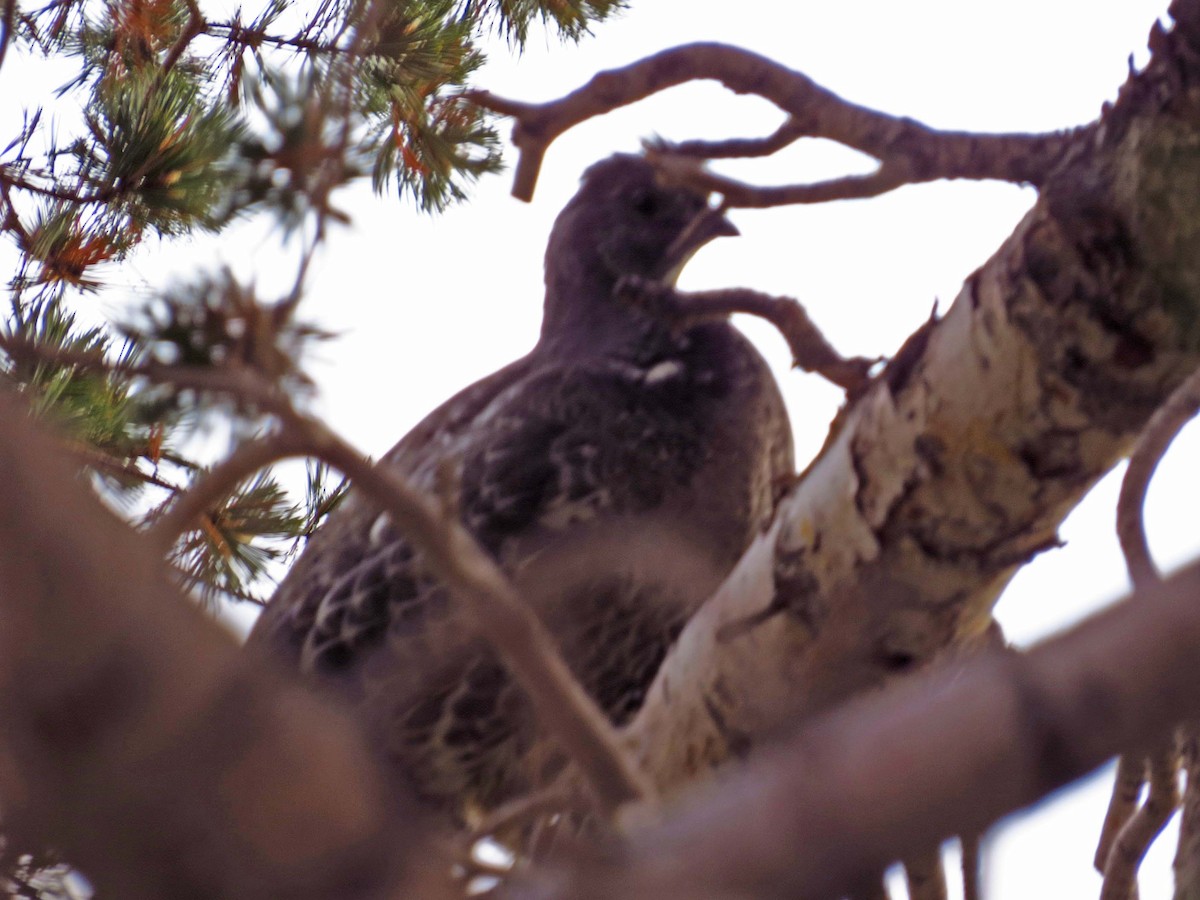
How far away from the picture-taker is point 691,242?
355 centimetres

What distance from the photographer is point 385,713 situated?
2748mm

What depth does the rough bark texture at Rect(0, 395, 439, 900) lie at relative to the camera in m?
0.79

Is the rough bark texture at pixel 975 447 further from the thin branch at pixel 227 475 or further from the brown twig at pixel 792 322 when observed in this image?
the thin branch at pixel 227 475

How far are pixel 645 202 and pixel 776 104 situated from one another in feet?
5.59

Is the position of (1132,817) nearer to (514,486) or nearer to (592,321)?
(514,486)

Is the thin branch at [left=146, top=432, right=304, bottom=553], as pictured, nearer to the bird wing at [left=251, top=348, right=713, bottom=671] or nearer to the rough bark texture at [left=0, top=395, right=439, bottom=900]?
the rough bark texture at [left=0, top=395, right=439, bottom=900]

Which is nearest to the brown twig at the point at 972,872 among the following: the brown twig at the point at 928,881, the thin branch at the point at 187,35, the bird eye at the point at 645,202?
the brown twig at the point at 928,881

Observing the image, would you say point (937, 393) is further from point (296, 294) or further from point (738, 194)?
point (296, 294)

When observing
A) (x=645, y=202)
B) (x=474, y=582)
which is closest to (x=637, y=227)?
(x=645, y=202)

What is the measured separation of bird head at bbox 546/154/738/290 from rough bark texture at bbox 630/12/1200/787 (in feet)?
5.80

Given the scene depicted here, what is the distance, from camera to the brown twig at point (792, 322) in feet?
5.99

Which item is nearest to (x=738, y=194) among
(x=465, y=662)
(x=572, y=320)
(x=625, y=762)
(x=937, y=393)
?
(x=937, y=393)

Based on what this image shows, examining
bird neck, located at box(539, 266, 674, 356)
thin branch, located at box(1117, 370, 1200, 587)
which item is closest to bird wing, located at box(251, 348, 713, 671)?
bird neck, located at box(539, 266, 674, 356)

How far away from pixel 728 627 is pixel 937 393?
430 millimetres
